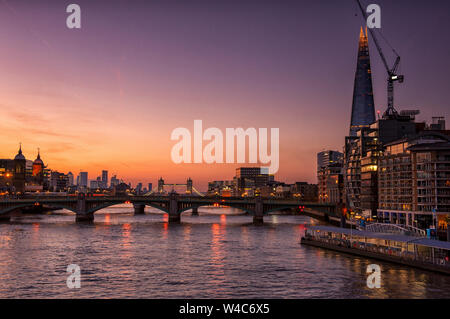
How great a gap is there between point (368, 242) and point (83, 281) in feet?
142

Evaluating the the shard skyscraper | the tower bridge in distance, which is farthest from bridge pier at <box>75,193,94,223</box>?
the the shard skyscraper

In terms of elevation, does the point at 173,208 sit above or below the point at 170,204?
below

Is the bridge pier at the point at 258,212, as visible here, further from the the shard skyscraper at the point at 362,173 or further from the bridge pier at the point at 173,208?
the the shard skyscraper at the point at 362,173

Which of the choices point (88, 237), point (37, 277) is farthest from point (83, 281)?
point (88, 237)

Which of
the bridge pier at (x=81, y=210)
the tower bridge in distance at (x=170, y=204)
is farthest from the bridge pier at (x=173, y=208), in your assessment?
the bridge pier at (x=81, y=210)

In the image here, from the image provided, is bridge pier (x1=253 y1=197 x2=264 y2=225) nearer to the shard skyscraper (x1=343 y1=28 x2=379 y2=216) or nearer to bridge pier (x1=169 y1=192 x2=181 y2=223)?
bridge pier (x1=169 y1=192 x2=181 y2=223)

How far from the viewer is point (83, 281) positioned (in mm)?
47906

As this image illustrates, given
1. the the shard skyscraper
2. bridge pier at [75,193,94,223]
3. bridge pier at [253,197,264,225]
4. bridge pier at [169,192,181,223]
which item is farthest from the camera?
bridge pier at [169,192,181,223]

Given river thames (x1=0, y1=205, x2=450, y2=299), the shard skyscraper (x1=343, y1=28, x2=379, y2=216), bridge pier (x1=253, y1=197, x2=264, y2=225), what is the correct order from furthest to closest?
bridge pier (x1=253, y1=197, x2=264, y2=225)
the shard skyscraper (x1=343, y1=28, x2=379, y2=216)
river thames (x1=0, y1=205, x2=450, y2=299)

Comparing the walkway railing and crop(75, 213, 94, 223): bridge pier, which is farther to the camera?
crop(75, 213, 94, 223): bridge pier

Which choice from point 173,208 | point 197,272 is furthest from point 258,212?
point 197,272

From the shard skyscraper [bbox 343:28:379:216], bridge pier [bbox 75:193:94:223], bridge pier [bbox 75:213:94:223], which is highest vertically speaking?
the shard skyscraper [bbox 343:28:379:216]

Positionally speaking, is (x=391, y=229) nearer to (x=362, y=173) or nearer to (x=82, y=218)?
(x=362, y=173)
